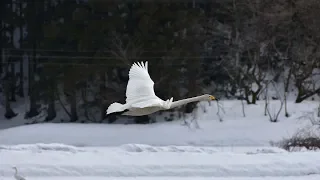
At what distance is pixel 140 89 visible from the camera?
5949 mm

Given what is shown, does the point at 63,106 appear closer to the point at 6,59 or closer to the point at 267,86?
the point at 6,59

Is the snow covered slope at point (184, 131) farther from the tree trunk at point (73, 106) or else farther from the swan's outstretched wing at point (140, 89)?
the swan's outstretched wing at point (140, 89)

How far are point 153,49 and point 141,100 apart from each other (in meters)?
12.4

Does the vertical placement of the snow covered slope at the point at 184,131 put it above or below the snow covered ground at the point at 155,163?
below

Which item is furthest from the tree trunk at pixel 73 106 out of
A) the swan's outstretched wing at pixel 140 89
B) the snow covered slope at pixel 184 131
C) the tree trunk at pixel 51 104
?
the swan's outstretched wing at pixel 140 89

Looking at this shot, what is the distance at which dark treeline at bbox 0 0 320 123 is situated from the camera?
703 inches

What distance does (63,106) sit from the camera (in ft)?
62.7

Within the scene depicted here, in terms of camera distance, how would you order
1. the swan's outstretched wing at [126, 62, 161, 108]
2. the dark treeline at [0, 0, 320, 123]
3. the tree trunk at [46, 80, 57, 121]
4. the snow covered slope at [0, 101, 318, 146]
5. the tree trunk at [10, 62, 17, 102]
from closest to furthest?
the swan's outstretched wing at [126, 62, 161, 108] → the snow covered slope at [0, 101, 318, 146] → the dark treeline at [0, 0, 320, 123] → the tree trunk at [46, 80, 57, 121] → the tree trunk at [10, 62, 17, 102]

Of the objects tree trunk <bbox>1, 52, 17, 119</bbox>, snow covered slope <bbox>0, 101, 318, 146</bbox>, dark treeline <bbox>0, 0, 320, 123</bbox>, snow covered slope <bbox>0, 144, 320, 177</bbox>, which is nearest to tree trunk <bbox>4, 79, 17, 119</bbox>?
tree trunk <bbox>1, 52, 17, 119</bbox>

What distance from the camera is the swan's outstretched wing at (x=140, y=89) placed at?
562cm

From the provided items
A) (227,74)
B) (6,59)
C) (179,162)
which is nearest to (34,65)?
(6,59)

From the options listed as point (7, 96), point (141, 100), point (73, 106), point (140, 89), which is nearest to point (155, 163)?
point (140, 89)

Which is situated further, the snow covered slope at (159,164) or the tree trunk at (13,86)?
the tree trunk at (13,86)

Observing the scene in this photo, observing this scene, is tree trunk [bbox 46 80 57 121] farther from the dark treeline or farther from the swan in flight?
the swan in flight
